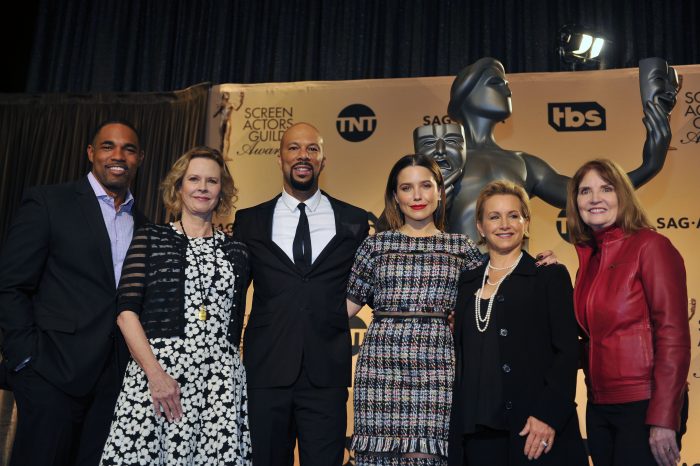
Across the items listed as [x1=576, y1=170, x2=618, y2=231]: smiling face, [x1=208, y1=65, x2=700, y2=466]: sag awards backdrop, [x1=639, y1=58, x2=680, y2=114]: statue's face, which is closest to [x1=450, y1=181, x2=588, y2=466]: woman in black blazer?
[x1=576, y1=170, x2=618, y2=231]: smiling face

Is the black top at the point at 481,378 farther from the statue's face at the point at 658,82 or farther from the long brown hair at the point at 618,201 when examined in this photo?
the statue's face at the point at 658,82

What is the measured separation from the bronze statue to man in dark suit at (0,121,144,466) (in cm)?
140

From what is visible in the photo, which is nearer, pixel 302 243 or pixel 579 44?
pixel 302 243

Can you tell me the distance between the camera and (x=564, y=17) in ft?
18.1

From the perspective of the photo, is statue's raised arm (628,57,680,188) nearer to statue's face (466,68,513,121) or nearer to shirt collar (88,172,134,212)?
statue's face (466,68,513,121)

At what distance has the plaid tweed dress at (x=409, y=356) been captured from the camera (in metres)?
2.35

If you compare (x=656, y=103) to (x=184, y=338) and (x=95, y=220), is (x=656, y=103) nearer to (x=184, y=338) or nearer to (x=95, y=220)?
(x=184, y=338)

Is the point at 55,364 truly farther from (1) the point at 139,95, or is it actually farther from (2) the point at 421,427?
(1) the point at 139,95

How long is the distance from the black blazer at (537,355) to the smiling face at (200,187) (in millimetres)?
935

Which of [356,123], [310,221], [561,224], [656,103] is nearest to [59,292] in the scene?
[310,221]

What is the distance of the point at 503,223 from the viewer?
2.43 meters

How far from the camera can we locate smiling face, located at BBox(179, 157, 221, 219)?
253 cm

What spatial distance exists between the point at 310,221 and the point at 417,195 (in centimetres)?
49

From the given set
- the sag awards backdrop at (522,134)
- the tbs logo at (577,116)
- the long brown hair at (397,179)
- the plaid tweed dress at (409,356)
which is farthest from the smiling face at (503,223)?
the tbs logo at (577,116)
